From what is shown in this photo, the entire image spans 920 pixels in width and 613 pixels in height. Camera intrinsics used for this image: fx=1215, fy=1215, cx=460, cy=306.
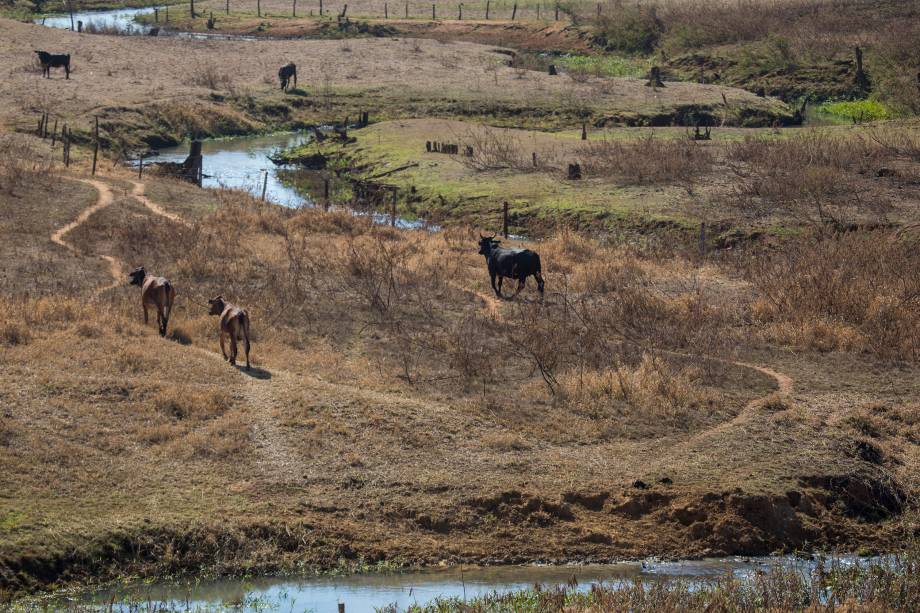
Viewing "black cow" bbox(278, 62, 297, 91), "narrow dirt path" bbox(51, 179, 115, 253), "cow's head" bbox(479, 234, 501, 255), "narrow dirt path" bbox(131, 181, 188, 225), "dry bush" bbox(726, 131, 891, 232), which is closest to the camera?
"cow's head" bbox(479, 234, 501, 255)

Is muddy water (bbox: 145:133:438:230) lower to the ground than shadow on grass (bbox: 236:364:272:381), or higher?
higher

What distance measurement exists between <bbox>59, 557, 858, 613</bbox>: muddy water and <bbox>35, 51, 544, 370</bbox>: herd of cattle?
5.94 m

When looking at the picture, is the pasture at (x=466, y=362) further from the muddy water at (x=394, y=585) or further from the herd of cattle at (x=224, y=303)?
the herd of cattle at (x=224, y=303)

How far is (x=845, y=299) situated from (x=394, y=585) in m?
12.1

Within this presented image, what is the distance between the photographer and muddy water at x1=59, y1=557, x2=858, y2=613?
40.9ft

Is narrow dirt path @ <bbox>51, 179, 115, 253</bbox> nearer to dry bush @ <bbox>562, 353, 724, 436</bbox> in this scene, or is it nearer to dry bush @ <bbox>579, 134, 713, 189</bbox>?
dry bush @ <bbox>562, 353, 724, 436</bbox>

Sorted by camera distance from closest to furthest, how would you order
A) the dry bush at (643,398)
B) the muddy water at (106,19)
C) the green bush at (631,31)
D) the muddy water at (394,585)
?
the muddy water at (394,585) < the dry bush at (643,398) < the green bush at (631,31) < the muddy water at (106,19)

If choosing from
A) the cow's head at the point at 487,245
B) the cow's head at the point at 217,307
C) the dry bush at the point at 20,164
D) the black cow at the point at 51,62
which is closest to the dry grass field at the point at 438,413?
the cow's head at the point at 217,307

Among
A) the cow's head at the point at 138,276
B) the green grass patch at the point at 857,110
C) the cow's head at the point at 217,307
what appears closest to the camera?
the cow's head at the point at 217,307

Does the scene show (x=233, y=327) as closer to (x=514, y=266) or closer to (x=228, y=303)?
(x=228, y=303)

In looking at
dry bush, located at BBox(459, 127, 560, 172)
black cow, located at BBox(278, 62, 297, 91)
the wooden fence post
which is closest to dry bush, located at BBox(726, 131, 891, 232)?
dry bush, located at BBox(459, 127, 560, 172)

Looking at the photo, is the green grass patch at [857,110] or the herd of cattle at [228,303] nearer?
the herd of cattle at [228,303]

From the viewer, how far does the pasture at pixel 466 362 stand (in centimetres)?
1430

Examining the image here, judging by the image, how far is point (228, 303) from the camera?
20.0 meters
